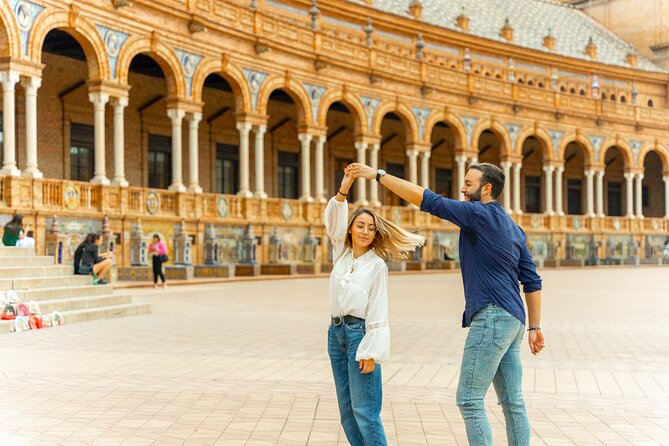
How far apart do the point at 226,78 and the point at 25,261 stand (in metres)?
16.2

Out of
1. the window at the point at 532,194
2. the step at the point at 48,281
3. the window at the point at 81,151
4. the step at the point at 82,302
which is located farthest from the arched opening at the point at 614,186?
the step at the point at 48,281

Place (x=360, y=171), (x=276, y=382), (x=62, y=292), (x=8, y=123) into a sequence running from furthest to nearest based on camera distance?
(x=8, y=123), (x=62, y=292), (x=276, y=382), (x=360, y=171)

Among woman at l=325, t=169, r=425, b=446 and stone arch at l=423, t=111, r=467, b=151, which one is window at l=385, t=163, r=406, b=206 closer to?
stone arch at l=423, t=111, r=467, b=151

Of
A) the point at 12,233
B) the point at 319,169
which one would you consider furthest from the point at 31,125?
the point at 319,169

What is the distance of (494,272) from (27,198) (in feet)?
62.6

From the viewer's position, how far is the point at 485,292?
4801mm

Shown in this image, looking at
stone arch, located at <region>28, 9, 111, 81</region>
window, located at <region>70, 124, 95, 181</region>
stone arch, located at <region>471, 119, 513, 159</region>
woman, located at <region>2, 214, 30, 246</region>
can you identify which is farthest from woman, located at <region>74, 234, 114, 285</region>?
stone arch, located at <region>471, 119, 513, 159</region>

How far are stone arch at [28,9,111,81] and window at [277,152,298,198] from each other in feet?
50.1

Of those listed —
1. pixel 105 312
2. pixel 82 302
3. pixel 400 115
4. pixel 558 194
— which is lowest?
pixel 105 312

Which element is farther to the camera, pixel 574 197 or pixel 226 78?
pixel 574 197

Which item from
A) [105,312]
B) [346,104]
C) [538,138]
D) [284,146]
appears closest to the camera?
[105,312]

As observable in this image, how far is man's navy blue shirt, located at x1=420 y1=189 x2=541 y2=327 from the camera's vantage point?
4773 mm

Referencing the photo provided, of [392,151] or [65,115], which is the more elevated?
[392,151]

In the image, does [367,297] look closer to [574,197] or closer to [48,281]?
[48,281]
